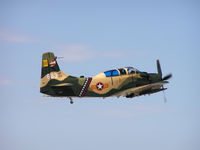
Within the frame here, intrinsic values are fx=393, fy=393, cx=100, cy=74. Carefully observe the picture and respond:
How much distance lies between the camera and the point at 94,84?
37.7 m

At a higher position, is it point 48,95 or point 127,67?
point 127,67

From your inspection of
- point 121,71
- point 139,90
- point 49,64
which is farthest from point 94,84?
point 49,64

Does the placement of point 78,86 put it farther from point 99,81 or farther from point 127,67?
point 127,67

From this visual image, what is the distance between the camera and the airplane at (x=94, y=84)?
37094mm

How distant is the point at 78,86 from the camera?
3734cm

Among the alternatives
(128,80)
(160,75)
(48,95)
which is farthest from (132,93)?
(48,95)

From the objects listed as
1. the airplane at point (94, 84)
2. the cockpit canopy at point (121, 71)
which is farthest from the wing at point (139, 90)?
the cockpit canopy at point (121, 71)

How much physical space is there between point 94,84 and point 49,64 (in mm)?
4737

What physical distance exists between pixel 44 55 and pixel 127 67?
824 cm

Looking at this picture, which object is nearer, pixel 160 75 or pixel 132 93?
pixel 132 93

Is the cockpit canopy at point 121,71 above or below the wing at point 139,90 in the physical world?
above

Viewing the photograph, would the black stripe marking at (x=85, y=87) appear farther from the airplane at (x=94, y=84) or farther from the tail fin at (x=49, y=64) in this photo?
the tail fin at (x=49, y=64)

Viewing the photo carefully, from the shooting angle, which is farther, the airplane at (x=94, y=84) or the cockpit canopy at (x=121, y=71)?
the cockpit canopy at (x=121, y=71)

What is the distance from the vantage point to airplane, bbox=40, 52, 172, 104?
3709cm
